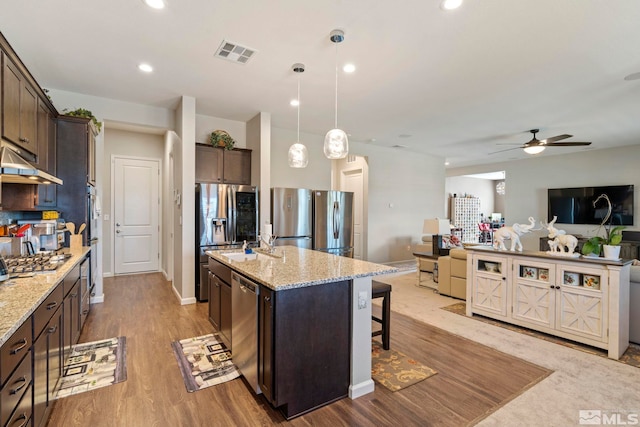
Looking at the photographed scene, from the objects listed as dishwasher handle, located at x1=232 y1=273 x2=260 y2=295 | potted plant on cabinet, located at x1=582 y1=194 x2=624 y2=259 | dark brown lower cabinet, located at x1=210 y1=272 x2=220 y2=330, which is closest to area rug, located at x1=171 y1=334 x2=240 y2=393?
dark brown lower cabinet, located at x1=210 y1=272 x2=220 y2=330

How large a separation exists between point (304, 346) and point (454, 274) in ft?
11.3

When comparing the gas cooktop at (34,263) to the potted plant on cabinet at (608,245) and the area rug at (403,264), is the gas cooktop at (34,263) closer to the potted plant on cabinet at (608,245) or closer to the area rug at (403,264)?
the potted plant on cabinet at (608,245)

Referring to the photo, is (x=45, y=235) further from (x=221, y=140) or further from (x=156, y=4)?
(x=221, y=140)

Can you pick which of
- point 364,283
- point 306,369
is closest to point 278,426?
point 306,369

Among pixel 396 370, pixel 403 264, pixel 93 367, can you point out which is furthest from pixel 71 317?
pixel 403 264

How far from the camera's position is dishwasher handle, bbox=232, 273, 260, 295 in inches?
83.0

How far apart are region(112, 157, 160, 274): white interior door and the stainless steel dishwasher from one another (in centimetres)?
460

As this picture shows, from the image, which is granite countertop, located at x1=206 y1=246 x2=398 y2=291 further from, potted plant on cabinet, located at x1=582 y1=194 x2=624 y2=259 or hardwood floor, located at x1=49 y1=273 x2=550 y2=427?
potted plant on cabinet, located at x1=582 y1=194 x2=624 y2=259

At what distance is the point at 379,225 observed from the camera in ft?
25.1

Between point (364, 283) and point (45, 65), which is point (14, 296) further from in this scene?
point (45, 65)

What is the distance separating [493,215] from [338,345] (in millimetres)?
13532

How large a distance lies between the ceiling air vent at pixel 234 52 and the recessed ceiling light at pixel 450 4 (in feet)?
5.72

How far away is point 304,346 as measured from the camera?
200 cm

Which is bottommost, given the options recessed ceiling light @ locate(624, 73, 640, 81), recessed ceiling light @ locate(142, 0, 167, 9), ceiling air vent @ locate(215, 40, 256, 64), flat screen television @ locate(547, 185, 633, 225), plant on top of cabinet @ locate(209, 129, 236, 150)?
flat screen television @ locate(547, 185, 633, 225)
